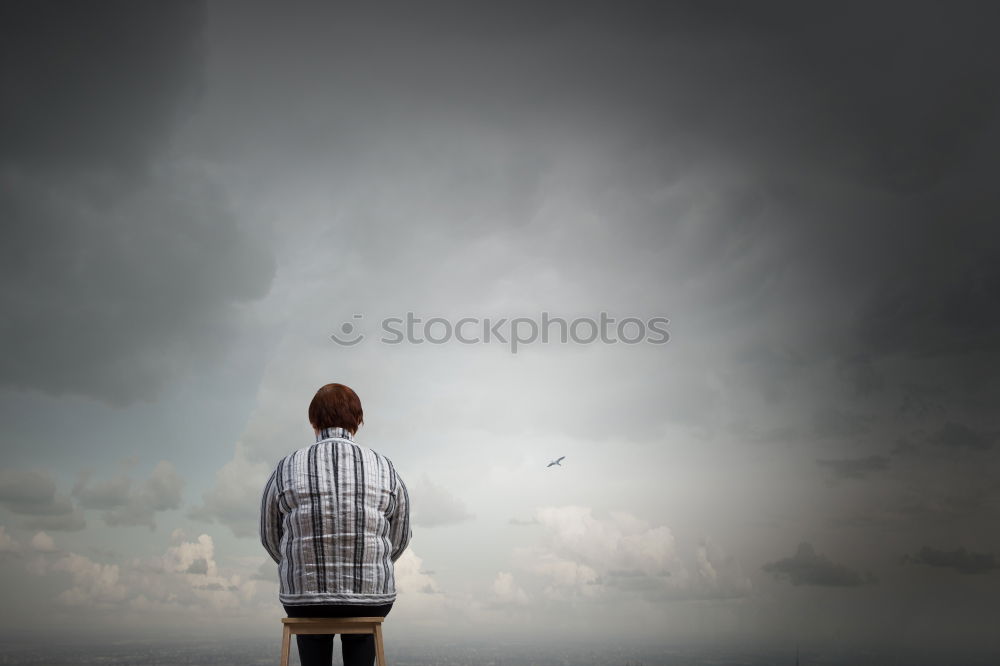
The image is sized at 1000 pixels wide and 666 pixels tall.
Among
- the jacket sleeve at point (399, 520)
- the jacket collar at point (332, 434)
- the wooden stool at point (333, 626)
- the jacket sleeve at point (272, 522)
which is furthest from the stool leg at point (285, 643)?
the jacket collar at point (332, 434)

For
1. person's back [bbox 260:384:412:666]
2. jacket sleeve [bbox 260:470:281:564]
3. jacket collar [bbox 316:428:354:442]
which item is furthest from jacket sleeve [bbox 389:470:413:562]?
jacket sleeve [bbox 260:470:281:564]

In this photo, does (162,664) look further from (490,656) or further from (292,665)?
(292,665)

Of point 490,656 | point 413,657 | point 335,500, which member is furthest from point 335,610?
point 413,657

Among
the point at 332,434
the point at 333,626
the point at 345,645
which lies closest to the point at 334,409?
the point at 332,434

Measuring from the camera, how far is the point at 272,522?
167 inches

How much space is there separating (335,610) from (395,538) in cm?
61

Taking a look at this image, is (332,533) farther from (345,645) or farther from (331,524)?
(345,645)

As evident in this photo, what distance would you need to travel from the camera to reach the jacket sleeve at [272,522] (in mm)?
4246

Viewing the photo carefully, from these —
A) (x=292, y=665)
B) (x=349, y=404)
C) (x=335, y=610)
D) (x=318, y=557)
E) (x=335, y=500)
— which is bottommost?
(x=292, y=665)

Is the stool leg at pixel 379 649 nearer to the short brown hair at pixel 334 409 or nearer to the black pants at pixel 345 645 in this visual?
the black pants at pixel 345 645

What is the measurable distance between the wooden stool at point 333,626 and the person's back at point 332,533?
6 cm

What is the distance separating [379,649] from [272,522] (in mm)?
920

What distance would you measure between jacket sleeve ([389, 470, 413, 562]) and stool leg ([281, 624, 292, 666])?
71cm

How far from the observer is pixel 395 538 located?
448 cm
